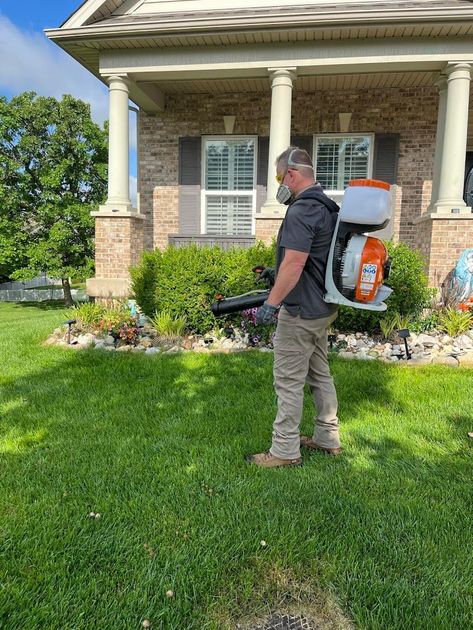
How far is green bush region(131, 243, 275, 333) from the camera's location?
6316 millimetres

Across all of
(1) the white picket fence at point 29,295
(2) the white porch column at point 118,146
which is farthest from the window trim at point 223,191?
(1) the white picket fence at point 29,295

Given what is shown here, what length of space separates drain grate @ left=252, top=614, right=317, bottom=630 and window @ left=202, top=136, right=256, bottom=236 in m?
9.16

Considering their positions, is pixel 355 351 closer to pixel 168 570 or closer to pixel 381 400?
pixel 381 400

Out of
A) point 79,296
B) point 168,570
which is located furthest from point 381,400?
point 79,296

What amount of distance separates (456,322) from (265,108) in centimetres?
633

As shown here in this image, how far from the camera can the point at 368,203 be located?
249 cm

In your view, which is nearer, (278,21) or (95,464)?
(95,464)

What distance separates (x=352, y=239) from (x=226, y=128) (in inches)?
330

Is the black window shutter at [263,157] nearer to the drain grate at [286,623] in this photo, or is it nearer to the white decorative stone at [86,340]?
the white decorative stone at [86,340]

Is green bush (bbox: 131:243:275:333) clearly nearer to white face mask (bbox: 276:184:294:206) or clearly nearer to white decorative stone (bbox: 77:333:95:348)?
white decorative stone (bbox: 77:333:95:348)

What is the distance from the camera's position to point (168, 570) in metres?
1.97

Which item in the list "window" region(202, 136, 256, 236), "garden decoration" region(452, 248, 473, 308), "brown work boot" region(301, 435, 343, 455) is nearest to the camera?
"brown work boot" region(301, 435, 343, 455)

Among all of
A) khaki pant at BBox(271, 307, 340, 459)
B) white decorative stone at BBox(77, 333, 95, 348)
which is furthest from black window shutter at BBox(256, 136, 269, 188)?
khaki pant at BBox(271, 307, 340, 459)

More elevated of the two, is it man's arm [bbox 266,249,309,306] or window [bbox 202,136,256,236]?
window [bbox 202,136,256,236]
